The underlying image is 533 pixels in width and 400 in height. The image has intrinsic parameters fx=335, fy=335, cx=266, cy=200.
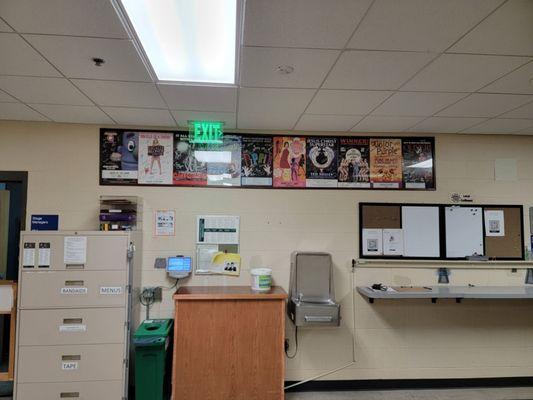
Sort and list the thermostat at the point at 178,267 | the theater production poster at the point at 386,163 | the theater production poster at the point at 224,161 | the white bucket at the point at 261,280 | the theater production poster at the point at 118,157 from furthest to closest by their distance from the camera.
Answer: the theater production poster at the point at 386,163, the theater production poster at the point at 224,161, the theater production poster at the point at 118,157, the thermostat at the point at 178,267, the white bucket at the point at 261,280

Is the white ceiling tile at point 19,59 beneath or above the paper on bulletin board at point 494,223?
above

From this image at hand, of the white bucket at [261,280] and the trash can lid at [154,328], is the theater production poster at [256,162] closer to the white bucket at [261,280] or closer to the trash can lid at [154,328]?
the white bucket at [261,280]

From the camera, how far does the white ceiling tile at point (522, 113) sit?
9.59 feet

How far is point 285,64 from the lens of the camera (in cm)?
218

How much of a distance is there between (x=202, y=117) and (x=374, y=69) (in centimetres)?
166

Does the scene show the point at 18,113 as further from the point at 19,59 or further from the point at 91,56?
the point at 91,56

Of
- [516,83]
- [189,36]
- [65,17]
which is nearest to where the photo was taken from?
[65,17]

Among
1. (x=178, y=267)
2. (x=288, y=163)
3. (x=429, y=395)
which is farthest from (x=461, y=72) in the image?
(x=429, y=395)

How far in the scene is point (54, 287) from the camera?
9.27 ft

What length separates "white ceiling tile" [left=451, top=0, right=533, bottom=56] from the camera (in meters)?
1.64

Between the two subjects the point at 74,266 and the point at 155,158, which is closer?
the point at 74,266

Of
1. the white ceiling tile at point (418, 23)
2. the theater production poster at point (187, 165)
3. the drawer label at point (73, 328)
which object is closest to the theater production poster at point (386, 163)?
Result: the white ceiling tile at point (418, 23)

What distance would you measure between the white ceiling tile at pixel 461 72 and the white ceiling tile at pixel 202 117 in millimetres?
1563

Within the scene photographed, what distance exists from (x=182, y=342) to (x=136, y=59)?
2305 mm
